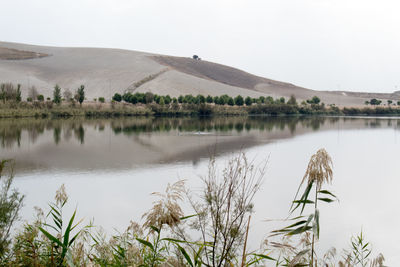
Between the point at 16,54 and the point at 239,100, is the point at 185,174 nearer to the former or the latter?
the point at 239,100

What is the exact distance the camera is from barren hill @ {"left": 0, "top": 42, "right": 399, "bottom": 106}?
9544 centimetres

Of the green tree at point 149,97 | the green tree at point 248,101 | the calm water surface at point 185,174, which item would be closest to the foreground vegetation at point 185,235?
the calm water surface at point 185,174

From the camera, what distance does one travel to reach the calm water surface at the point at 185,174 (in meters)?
11.4

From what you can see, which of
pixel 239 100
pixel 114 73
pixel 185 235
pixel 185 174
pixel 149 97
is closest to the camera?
pixel 185 235

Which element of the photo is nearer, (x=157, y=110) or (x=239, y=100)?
(x=157, y=110)

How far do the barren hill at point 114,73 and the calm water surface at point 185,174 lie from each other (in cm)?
6084

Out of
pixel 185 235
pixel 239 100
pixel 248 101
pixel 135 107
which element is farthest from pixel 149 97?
pixel 185 235

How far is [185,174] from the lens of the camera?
17953 millimetres

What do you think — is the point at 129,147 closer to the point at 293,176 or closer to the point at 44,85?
the point at 293,176

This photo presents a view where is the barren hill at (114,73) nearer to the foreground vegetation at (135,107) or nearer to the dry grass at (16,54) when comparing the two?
the dry grass at (16,54)

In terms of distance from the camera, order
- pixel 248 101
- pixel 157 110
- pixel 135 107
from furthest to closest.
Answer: pixel 248 101, pixel 157 110, pixel 135 107

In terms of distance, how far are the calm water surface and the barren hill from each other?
6084 cm

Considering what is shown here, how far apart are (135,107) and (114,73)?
1333 inches

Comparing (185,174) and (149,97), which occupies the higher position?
(149,97)
